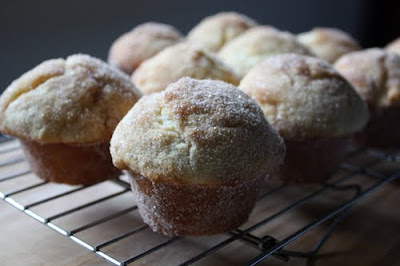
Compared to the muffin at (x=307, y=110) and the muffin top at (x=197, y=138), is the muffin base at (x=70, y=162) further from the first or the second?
the muffin at (x=307, y=110)

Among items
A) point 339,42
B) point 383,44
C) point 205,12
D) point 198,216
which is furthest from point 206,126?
point 383,44

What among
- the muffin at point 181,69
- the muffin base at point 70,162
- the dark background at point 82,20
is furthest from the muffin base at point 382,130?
the dark background at point 82,20

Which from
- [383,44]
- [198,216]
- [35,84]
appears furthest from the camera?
[383,44]

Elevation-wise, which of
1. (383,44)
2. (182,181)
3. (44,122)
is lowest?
(383,44)

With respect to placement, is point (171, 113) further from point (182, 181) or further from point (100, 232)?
point (100, 232)

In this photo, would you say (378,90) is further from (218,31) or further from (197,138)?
(197,138)

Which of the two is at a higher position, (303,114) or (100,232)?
(303,114)

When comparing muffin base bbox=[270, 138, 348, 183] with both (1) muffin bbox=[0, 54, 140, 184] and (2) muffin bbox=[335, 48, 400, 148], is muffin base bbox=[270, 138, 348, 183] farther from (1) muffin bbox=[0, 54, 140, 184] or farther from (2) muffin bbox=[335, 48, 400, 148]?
(1) muffin bbox=[0, 54, 140, 184]
